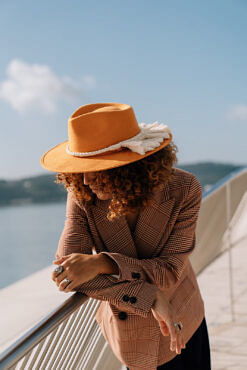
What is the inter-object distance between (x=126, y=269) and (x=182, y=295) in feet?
0.96

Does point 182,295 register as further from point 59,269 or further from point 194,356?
point 59,269

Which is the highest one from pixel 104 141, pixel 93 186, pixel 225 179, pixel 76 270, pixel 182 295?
pixel 104 141

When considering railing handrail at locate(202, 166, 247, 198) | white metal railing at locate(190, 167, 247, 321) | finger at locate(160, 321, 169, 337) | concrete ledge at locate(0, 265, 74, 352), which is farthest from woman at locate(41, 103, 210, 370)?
concrete ledge at locate(0, 265, 74, 352)

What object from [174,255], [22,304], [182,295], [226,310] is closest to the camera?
[174,255]

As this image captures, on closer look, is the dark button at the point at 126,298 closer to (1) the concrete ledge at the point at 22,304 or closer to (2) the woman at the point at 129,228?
(2) the woman at the point at 129,228

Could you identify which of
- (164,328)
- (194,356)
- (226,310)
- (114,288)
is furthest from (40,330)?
(226,310)

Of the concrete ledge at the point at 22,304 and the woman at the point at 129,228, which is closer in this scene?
the woman at the point at 129,228

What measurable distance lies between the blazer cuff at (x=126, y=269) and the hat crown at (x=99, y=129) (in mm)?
307

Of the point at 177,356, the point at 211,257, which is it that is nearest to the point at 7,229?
the point at 211,257

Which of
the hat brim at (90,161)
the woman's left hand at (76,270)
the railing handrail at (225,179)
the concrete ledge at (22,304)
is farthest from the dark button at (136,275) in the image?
the concrete ledge at (22,304)

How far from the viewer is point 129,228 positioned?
1.47 metres

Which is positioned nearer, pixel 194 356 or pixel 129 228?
pixel 129 228

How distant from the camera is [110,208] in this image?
4.43ft

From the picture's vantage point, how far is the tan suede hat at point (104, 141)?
1296 millimetres
